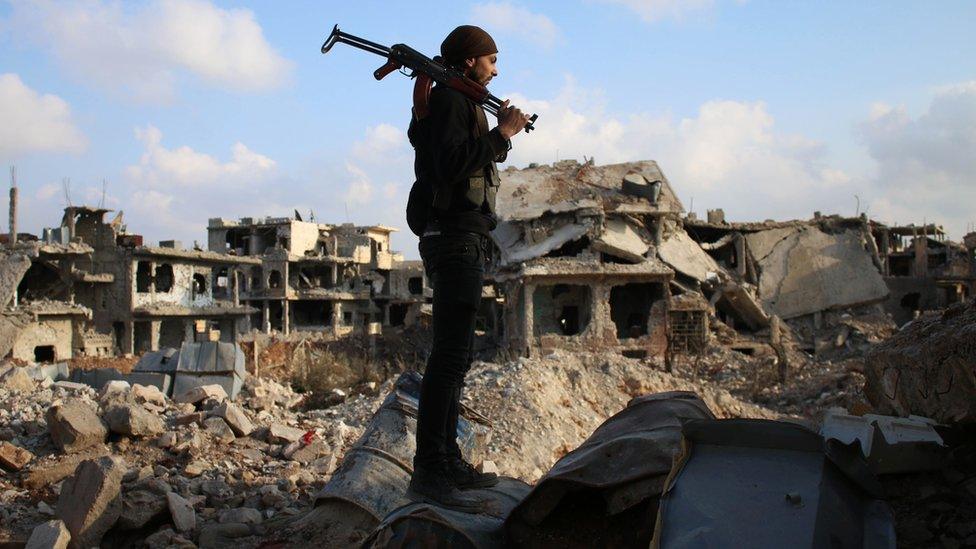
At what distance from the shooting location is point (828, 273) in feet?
94.3

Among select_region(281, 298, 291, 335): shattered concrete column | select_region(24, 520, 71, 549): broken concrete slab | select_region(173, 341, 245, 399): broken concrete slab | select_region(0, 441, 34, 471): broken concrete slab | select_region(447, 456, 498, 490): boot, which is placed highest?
select_region(281, 298, 291, 335): shattered concrete column

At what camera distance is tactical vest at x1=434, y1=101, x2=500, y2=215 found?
12.0ft

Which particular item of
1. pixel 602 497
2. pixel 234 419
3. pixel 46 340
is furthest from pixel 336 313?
pixel 602 497

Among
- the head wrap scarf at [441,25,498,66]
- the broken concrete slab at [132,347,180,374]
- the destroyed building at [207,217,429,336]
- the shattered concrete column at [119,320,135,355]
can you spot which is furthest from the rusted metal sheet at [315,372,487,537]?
the destroyed building at [207,217,429,336]

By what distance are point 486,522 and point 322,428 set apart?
486cm

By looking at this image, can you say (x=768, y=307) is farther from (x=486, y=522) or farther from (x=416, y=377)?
(x=486, y=522)

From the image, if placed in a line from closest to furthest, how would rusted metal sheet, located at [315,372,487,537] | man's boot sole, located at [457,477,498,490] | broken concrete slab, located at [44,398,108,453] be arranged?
man's boot sole, located at [457,477,498,490], rusted metal sheet, located at [315,372,487,537], broken concrete slab, located at [44,398,108,453]

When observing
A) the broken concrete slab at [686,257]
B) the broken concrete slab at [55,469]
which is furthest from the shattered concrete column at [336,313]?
the broken concrete slab at [55,469]

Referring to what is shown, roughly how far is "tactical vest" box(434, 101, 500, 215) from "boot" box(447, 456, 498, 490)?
1169 mm

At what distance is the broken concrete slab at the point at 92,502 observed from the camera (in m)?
4.24

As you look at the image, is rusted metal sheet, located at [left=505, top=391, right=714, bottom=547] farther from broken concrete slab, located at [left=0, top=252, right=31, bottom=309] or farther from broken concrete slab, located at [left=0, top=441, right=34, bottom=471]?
broken concrete slab, located at [left=0, top=252, right=31, bottom=309]

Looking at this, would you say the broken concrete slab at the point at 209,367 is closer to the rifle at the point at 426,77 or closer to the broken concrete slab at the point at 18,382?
the broken concrete slab at the point at 18,382

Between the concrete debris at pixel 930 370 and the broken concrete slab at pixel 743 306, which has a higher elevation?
the broken concrete slab at pixel 743 306

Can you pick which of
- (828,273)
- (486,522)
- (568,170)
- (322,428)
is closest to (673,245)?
(568,170)
